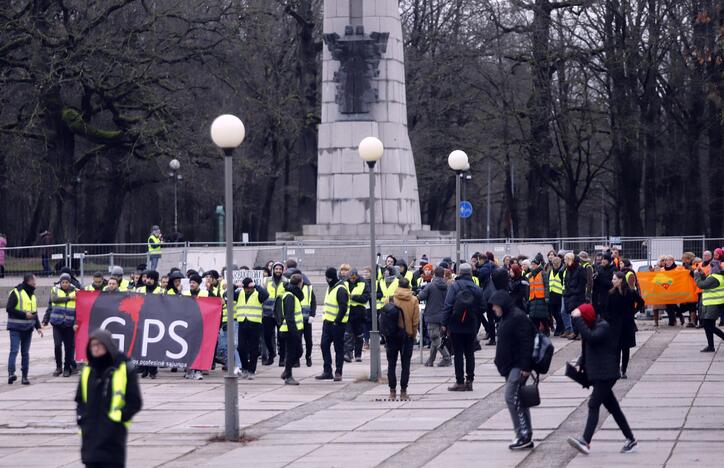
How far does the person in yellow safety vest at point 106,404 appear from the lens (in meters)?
9.45

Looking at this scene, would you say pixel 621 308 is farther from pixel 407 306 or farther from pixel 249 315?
pixel 249 315

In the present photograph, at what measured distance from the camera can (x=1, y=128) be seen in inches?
1644

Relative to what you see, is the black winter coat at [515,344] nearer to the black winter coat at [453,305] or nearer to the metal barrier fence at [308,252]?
the black winter coat at [453,305]

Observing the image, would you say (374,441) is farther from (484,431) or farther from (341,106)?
(341,106)

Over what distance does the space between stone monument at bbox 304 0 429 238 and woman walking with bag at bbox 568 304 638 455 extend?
85.1 ft

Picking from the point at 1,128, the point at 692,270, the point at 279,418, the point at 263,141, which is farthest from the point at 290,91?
the point at 279,418

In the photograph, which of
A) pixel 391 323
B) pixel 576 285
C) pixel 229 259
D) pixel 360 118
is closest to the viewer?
pixel 229 259

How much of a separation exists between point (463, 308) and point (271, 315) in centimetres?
437

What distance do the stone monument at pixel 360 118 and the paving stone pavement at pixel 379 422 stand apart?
58.4 feet

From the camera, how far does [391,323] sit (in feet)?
57.4

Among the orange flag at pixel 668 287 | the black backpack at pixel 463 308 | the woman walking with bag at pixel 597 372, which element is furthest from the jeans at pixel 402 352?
the orange flag at pixel 668 287

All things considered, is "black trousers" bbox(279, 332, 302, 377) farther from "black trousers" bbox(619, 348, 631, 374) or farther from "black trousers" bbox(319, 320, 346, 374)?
"black trousers" bbox(619, 348, 631, 374)

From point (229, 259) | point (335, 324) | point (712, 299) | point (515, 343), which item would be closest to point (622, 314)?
point (712, 299)

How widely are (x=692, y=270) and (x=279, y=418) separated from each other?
13427mm
